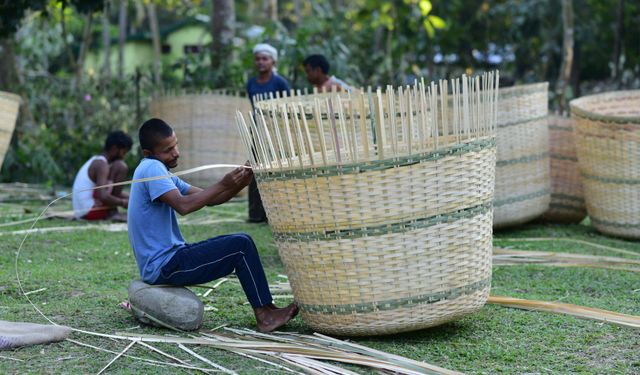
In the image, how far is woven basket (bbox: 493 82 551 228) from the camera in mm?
7922

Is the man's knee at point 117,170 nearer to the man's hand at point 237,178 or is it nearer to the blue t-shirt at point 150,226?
the blue t-shirt at point 150,226

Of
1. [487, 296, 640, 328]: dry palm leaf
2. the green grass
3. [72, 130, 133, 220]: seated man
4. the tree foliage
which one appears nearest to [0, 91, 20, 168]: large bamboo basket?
the green grass

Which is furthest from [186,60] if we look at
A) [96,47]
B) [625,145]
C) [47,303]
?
[96,47]

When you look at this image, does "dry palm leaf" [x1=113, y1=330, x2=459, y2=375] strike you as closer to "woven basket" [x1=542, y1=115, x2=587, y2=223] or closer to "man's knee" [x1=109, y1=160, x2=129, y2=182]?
"man's knee" [x1=109, y1=160, x2=129, y2=182]

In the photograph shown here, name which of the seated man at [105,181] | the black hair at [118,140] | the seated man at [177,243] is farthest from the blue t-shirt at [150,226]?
the black hair at [118,140]

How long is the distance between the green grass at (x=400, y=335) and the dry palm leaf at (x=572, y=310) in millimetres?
39

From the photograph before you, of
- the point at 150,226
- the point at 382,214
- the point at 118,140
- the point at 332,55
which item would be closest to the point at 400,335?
the point at 382,214

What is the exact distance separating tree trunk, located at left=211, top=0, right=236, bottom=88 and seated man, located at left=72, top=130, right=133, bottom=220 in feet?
11.1

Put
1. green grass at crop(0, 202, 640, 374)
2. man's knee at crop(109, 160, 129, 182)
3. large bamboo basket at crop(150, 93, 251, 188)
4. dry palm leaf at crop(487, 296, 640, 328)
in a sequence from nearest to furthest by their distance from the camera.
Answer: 1. green grass at crop(0, 202, 640, 374)
2. dry palm leaf at crop(487, 296, 640, 328)
3. man's knee at crop(109, 160, 129, 182)
4. large bamboo basket at crop(150, 93, 251, 188)

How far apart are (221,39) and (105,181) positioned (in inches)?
160

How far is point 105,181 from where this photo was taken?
8531 millimetres

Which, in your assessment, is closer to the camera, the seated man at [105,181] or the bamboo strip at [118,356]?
the bamboo strip at [118,356]

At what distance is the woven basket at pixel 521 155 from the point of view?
7922 millimetres

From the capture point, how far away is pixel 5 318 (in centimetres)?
488
